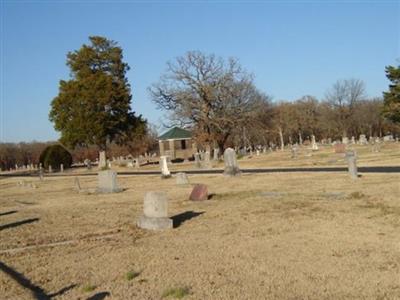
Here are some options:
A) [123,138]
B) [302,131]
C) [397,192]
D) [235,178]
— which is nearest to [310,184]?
[397,192]

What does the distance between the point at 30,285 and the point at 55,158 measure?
63.3 meters

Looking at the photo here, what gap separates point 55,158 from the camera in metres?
68.4

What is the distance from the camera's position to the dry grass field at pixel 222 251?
257 inches

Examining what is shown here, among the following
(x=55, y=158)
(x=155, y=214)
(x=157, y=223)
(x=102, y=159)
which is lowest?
(x=157, y=223)

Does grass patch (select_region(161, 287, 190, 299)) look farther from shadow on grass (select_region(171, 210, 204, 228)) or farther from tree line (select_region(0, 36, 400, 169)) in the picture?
tree line (select_region(0, 36, 400, 169))

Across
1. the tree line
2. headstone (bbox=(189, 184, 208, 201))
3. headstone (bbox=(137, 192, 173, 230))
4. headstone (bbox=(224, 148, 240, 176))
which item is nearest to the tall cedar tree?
the tree line

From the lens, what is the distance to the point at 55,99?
2409 inches

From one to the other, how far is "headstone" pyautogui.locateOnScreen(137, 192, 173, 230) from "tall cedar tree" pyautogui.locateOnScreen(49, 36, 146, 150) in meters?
47.5

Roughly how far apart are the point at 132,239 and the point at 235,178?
48.4ft

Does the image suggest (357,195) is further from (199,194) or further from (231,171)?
(231,171)

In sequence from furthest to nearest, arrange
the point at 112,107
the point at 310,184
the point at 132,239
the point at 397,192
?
the point at 112,107, the point at 310,184, the point at 397,192, the point at 132,239

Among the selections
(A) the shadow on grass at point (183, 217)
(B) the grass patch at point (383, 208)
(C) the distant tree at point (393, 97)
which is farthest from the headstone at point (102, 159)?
(B) the grass patch at point (383, 208)

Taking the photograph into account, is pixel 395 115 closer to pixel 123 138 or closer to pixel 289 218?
pixel 123 138

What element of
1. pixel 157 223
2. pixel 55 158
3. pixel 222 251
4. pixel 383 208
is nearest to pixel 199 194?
pixel 157 223
